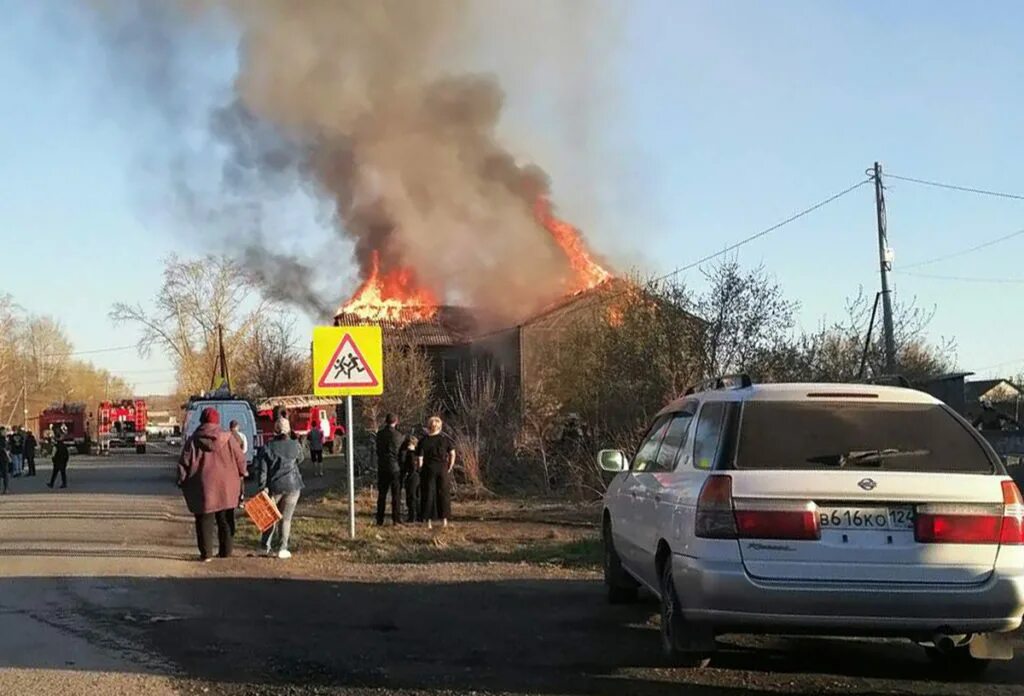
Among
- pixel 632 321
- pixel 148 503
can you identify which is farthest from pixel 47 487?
pixel 632 321

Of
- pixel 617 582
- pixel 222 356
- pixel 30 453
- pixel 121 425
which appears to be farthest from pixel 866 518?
pixel 121 425

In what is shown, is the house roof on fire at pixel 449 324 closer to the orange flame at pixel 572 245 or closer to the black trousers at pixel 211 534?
the orange flame at pixel 572 245

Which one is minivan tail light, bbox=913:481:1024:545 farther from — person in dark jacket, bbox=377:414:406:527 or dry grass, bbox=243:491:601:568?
person in dark jacket, bbox=377:414:406:527

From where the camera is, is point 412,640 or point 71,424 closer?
point 412,640

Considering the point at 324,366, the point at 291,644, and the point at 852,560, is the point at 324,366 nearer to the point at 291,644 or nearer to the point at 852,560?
the point at 291,644

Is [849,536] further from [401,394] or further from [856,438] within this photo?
[401,394]

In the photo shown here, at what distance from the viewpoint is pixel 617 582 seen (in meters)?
8.55

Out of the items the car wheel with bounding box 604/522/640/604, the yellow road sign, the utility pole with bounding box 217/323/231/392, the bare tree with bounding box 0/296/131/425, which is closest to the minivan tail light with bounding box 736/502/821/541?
the car wheel with bounding box 604/522/640/604

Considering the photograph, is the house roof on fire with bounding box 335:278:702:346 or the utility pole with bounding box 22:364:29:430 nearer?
the house roof on fire with bounding box 335:278:702:346

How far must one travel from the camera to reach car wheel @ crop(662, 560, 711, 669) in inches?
235

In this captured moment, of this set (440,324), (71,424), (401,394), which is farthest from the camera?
(71,424)

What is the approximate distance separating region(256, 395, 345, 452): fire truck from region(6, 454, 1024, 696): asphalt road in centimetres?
2743

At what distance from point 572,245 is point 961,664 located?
31.5 meters

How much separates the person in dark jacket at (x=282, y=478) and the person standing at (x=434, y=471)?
9.62 ft
